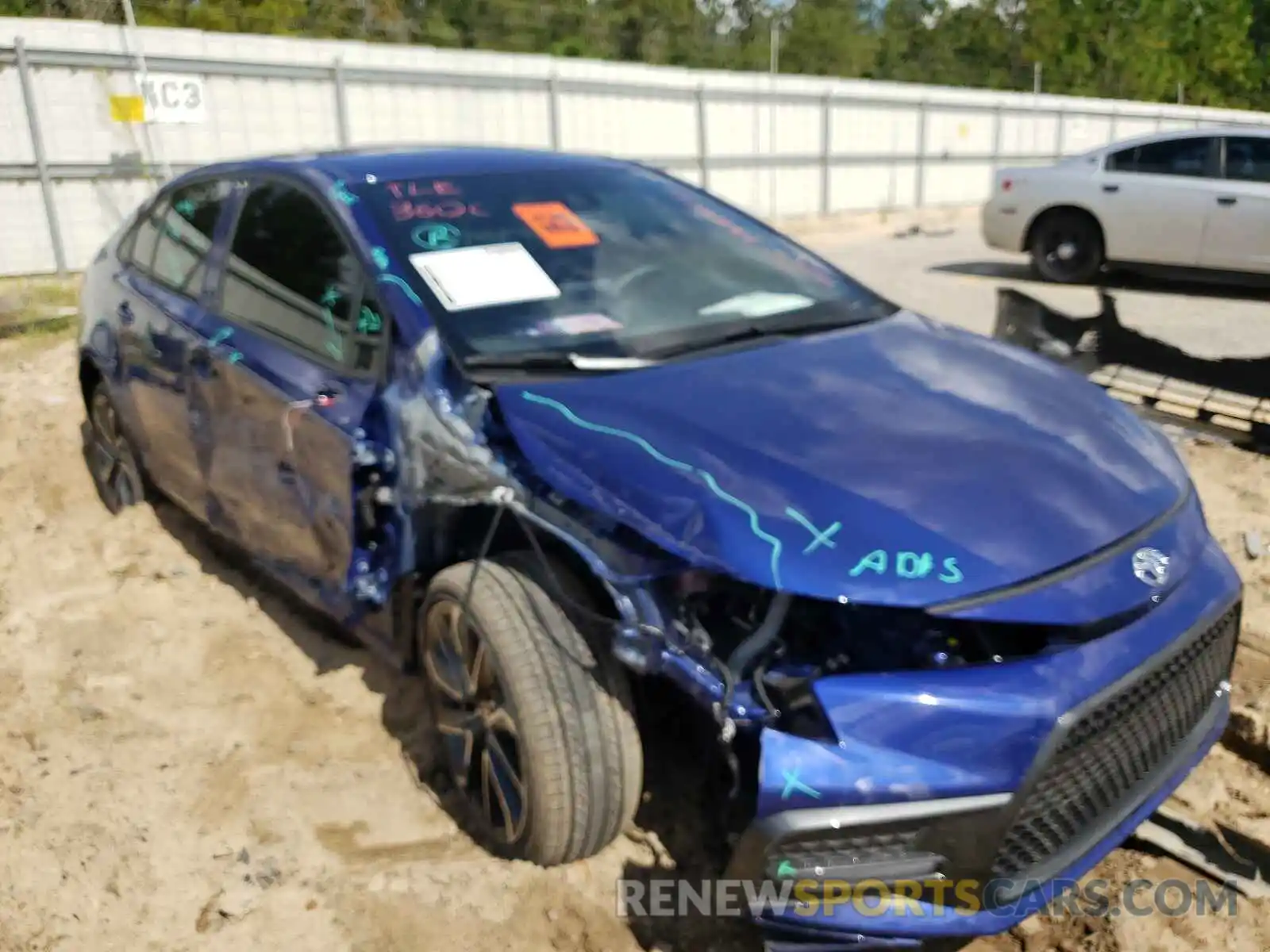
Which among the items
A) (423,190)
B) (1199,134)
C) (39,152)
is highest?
(423,190)

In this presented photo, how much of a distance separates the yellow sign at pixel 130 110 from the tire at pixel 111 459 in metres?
7.67

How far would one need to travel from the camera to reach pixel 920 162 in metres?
21.8

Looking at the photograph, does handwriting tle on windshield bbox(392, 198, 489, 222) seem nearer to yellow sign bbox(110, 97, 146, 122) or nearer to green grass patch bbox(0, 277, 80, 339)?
green grass patch bbox(0, 277, 80, 339)

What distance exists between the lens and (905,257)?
1364 centimetres

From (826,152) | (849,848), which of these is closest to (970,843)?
(849,848)

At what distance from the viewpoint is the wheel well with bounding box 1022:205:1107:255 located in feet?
33.6

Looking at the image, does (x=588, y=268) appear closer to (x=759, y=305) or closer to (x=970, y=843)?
(x=759, y=305)

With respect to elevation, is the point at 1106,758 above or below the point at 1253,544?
above

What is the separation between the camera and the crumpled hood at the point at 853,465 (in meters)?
2.03

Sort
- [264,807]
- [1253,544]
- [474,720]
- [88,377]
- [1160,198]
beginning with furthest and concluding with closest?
[1160,198], [88,377], [1253,544], [264,807], [474,720]

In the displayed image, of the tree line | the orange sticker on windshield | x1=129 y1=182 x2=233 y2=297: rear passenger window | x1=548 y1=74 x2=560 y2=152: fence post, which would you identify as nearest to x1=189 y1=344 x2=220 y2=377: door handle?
x1=129 y1=182 x2=233 y2=297: rear passenger window

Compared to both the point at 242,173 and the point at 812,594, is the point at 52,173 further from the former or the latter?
the point at 812,594

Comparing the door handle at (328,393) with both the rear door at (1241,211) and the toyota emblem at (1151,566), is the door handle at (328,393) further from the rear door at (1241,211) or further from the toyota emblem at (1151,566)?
the rear door at (1241,211)

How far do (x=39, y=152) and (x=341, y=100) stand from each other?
140 inches
